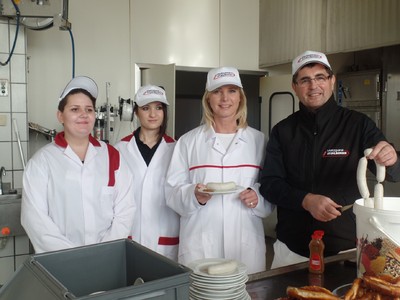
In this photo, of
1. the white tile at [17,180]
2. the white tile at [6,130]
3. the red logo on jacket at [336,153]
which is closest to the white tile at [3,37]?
the white tile at [6,130]

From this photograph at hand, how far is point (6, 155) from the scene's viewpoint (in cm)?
295

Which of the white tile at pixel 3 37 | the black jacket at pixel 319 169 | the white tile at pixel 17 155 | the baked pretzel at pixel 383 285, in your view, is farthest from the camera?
the white tile at pixel 17 155

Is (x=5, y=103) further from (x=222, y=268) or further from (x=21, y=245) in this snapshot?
(x=222, y=268)

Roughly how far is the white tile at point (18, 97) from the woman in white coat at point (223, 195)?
1580 mm

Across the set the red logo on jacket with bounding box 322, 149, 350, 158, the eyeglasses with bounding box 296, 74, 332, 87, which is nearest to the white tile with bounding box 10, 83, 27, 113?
the eyeglasses with bounding box 296, 74, 332, 87

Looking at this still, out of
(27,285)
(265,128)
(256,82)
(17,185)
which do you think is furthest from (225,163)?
(256,82)

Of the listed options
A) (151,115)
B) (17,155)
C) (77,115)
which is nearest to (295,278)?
(77,115)

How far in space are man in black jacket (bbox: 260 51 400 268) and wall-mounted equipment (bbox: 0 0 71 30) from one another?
72.3 inches

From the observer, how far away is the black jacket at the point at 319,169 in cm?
157

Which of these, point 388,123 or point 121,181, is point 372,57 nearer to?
point 388,123

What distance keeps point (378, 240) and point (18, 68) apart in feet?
8.95

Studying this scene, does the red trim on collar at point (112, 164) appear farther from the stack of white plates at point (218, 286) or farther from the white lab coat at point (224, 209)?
the stack of white plates at point (218, 286)

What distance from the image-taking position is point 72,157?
1.74 m

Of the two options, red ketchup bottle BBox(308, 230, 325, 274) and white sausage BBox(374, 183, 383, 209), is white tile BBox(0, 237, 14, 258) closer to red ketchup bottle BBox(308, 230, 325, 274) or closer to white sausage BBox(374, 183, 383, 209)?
red ketchup bottle BBox(308, 230, 325, 274)
